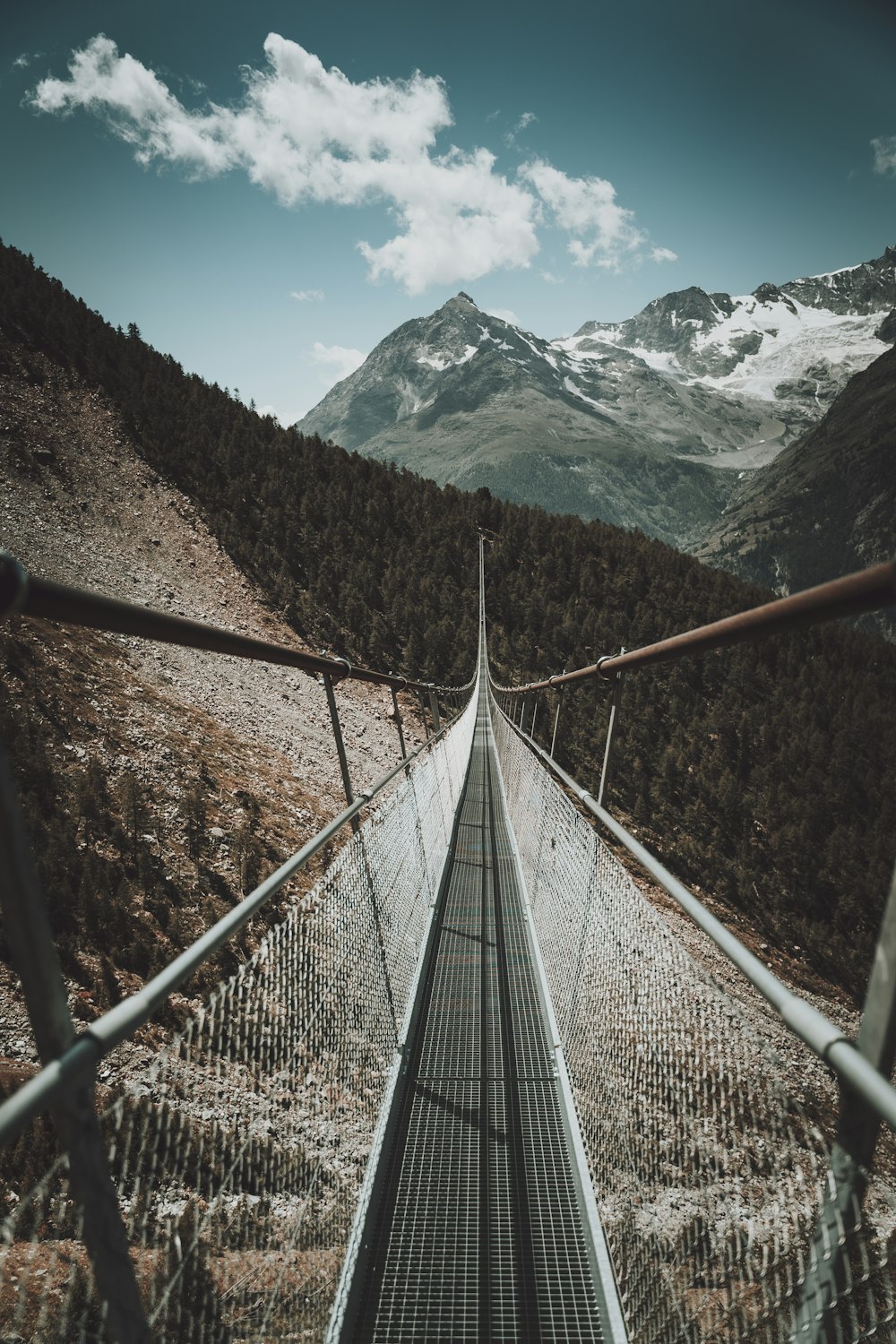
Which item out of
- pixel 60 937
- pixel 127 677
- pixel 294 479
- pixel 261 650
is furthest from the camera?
pixel 294 479

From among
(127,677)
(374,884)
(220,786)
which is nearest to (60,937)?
(220,786)

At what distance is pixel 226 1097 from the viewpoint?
1.99 m

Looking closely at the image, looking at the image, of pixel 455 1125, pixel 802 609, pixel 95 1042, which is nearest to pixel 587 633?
pixel 455 1125

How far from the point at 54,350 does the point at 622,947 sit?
35.4 meters

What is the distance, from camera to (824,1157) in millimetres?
791

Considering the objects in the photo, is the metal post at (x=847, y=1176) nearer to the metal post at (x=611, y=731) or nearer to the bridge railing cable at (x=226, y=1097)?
the bridge railing cable at (x=226, y=1097)

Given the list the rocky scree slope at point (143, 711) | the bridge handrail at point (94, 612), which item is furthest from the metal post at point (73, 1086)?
the rocky scree slope at point (143, 711)

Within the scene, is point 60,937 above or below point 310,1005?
below

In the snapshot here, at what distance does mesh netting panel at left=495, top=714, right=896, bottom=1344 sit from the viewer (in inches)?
32.3

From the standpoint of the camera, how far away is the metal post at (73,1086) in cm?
57

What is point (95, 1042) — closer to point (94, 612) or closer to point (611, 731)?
point (94, 612)

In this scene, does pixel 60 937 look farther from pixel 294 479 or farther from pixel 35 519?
pixel 294 479

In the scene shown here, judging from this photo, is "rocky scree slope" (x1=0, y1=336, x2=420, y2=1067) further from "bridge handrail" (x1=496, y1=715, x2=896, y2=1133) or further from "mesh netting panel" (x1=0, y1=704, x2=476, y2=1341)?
A: "bridge handrail" (x1=496, y1=715, x2=896, y2=1133)

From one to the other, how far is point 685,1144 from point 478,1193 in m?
0.98
